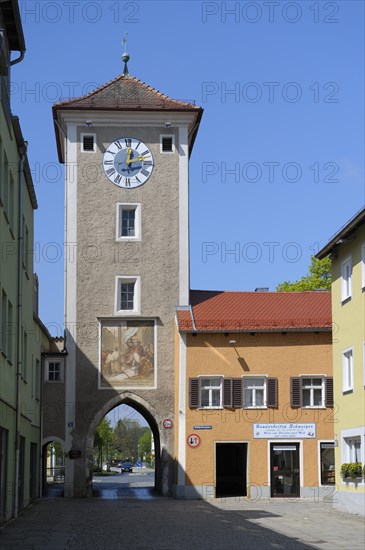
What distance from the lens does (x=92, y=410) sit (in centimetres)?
4216

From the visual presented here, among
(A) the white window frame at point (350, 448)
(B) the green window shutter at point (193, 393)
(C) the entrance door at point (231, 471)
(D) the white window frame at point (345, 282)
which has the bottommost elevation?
(C) the entrance door at point (231, 471)

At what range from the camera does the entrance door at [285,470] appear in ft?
126

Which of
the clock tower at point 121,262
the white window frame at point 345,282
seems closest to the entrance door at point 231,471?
the clock tower at point 121,262

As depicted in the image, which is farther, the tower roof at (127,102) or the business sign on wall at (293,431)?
the tower roof at (127,102)

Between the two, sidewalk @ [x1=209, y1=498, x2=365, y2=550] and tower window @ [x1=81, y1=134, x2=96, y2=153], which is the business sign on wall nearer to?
sidewalk @ [x1=209, y1=498, x2=365, y2=550]

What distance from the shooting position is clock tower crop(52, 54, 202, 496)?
138 ft

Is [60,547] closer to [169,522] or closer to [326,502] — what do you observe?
[169,522]

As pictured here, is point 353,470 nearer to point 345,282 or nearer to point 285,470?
point 345,282

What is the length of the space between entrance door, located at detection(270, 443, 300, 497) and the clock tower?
A: 472 centimetres

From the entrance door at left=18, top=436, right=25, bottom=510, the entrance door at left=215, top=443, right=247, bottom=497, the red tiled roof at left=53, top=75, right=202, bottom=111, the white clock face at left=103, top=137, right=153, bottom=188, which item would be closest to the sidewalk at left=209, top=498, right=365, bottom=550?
the entrance door at left=215, top=443, right=247, bottom=497

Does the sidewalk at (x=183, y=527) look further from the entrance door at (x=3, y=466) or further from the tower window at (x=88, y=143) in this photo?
the tower window at (x=88, y=143)

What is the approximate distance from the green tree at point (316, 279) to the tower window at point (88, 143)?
1760cm

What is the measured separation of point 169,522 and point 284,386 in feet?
45.3

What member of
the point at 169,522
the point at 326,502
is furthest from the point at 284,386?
the point at 169,522
